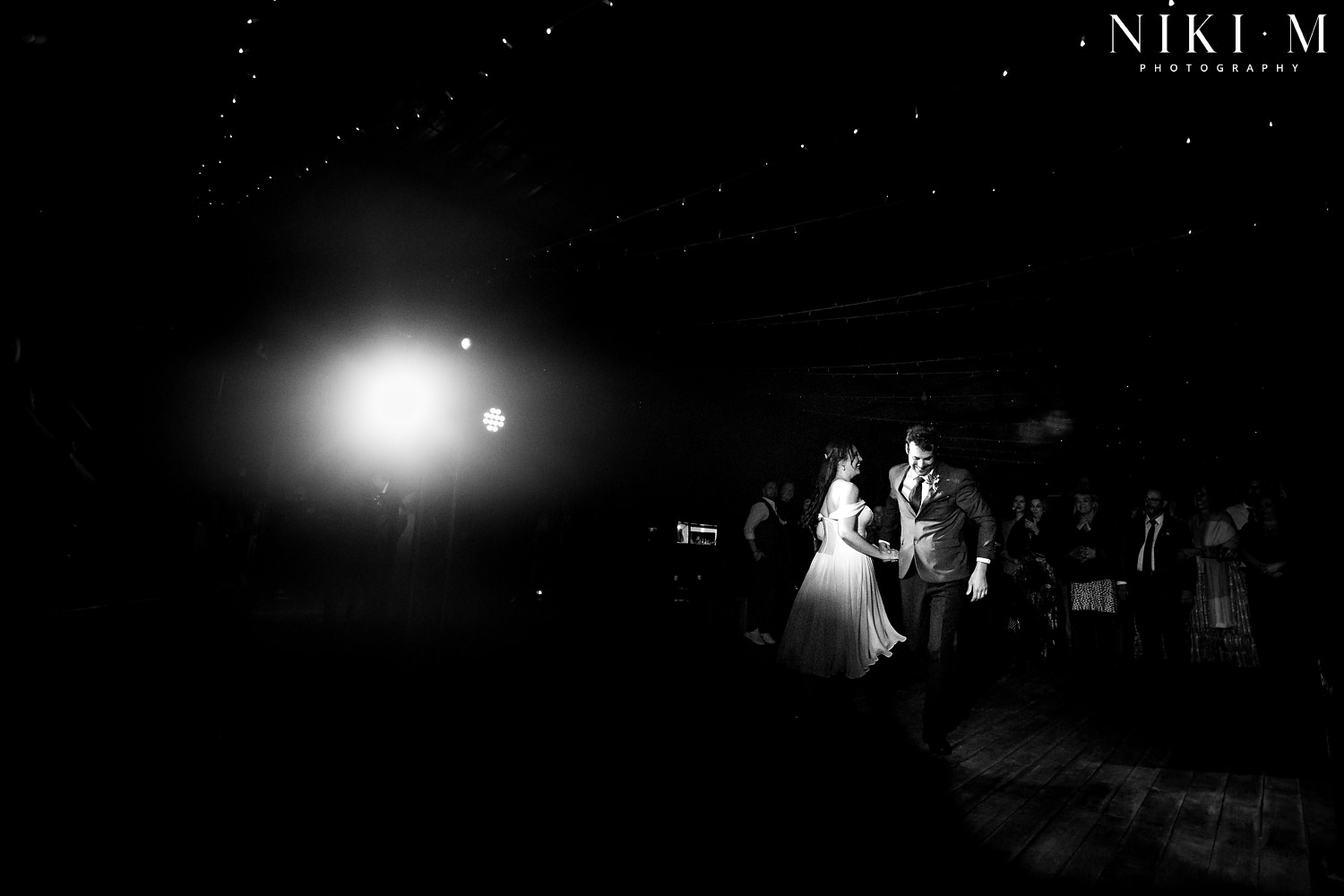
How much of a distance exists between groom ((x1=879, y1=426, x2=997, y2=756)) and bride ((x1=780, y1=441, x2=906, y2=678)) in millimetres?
259

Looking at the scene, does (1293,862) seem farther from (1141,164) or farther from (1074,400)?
(1074,400)

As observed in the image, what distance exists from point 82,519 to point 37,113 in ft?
8.87

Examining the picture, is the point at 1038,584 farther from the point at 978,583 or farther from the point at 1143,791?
the point at 1143,791

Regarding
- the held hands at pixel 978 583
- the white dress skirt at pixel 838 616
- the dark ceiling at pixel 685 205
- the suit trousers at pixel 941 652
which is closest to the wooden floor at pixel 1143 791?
the suit trousers at pixel 941 652

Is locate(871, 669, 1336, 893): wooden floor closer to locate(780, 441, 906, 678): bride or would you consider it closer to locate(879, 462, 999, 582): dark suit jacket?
locate(780, 441, 906, 678): bride

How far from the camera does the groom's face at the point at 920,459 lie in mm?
3340

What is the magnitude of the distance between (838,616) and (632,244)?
5883 mm

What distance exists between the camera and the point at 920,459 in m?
3.36

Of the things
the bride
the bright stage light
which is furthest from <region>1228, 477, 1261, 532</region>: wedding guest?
the bright stage light

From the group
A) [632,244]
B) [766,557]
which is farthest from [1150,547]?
[632,244]

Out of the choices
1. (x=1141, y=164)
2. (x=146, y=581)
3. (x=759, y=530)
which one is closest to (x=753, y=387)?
(x=759, y=530)

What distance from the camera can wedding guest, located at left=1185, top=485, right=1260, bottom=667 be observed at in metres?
5.45

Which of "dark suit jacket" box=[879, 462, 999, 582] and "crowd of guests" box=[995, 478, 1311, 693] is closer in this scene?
"dark suit jacket" box=[879, 462, 999, 582]

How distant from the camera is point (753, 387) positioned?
10250mm
